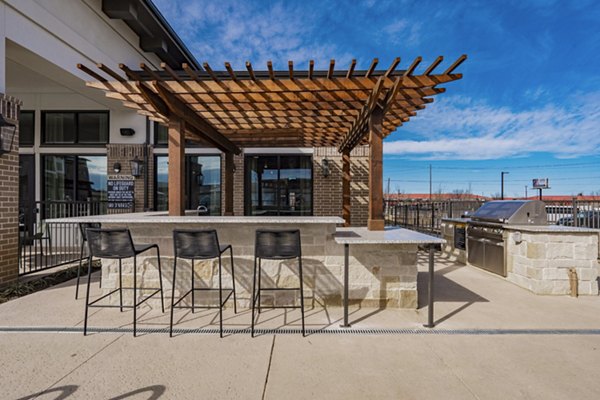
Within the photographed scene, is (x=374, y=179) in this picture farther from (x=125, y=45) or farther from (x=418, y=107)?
(x=125, y=45)

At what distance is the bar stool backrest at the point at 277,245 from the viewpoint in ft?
10.2

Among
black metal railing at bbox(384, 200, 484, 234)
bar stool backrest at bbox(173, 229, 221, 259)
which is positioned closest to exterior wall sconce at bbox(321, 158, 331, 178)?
black metal railing at bbox(384, 200, 484, 234)

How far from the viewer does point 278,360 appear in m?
2.53

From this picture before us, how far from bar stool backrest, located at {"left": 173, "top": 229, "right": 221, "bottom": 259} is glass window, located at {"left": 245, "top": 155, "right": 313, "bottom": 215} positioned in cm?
534

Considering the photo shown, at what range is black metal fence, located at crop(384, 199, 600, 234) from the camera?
270 inches

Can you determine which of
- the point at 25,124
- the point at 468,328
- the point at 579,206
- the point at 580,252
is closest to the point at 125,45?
the point at 25,124

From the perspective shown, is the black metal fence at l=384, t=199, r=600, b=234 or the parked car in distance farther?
the black metal fence at l=384, t=199, r=600, b=234

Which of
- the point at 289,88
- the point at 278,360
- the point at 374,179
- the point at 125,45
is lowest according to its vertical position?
the point at 278,360

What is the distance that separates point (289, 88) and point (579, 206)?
26.9 ft

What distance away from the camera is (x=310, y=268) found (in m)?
3.71

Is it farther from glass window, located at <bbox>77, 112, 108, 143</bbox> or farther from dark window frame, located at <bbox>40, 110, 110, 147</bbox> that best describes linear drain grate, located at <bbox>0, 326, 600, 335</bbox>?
glass window, located at <bbox>77, 112, 108, 143</bbox>

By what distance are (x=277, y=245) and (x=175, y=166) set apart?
2356 mm

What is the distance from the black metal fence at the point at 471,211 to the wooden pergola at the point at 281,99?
13.9ft

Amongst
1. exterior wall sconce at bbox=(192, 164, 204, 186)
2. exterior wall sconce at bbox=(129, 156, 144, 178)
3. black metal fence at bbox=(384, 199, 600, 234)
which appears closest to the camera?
black metal fence at bbox=(384, 199, 600, 234)
